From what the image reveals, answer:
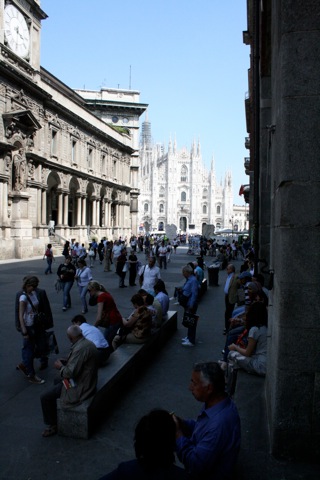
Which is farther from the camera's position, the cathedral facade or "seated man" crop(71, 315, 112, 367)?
the cathedral facade

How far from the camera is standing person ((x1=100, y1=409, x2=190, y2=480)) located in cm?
231

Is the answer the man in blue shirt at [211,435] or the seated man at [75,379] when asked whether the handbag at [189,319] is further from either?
the man in blue shirt at [211,435]

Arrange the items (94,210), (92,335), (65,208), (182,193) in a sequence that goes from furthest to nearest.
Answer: (182,193)
(94,210)
(65,208)
(92,335)

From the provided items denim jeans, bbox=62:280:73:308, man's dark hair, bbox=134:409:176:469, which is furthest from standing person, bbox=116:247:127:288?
man's dark hair, bbox=134:409:176:469

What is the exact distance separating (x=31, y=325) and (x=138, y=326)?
5.40ft

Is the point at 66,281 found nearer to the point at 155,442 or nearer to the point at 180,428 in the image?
the point at 180,428

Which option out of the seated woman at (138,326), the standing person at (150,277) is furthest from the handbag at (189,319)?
the standing person at (150,277)

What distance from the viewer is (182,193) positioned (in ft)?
406

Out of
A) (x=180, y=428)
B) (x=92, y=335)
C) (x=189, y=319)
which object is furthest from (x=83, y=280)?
(x=180, y=428)

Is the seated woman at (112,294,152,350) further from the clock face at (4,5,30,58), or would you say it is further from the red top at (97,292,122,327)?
the clock face at (4,5,30,58)

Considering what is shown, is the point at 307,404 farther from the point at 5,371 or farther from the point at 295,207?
the point at 5,371

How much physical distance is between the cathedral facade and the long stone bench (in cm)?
11140

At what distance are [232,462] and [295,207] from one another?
74.7 inches

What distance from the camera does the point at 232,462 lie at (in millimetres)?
2967
